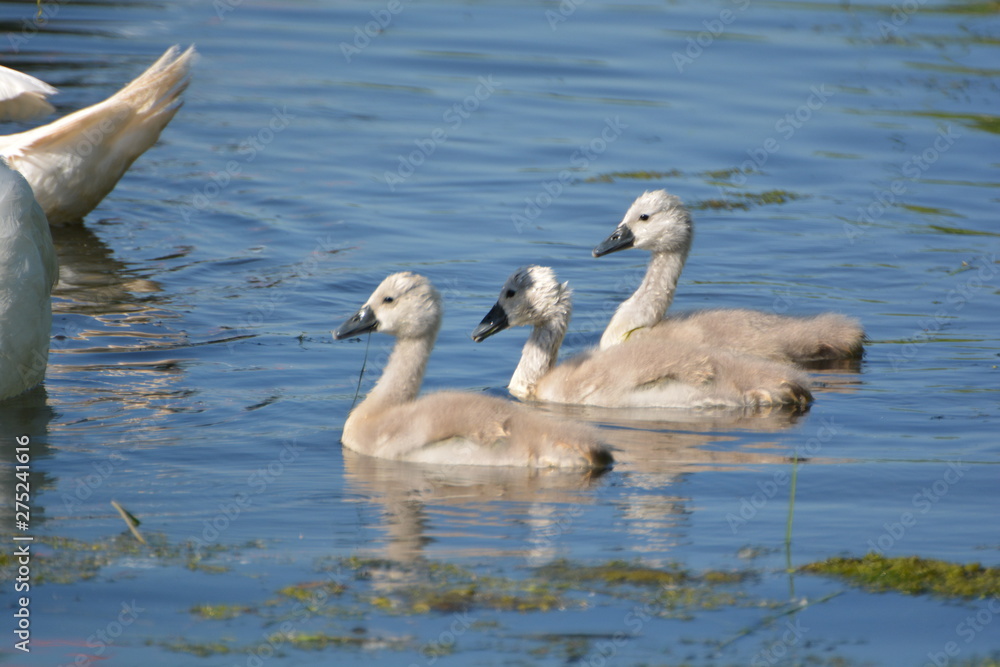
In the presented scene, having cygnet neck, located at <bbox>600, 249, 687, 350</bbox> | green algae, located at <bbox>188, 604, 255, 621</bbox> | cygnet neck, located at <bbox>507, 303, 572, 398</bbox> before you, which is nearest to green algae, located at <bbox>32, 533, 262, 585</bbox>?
green algae, located at <bbox>188, 604, 255, 621</bbox>

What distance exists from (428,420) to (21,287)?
2.16 m

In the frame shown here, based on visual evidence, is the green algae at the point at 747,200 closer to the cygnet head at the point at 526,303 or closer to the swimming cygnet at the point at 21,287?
the cygnet head at the point at 526,303

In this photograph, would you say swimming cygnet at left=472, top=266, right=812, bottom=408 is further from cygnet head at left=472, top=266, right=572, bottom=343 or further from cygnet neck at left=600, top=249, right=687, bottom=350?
cygnet neck at left=600, top=249, right=687, bottom=350

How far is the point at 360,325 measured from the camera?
7645 millimetres

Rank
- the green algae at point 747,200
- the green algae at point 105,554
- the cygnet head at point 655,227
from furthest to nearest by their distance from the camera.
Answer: the green algae at point 747,200 < the cygnet head at point 655,227 < the green algae at point 105,554

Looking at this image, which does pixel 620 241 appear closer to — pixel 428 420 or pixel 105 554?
pixel 428 420

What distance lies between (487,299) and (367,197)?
2.85 meters

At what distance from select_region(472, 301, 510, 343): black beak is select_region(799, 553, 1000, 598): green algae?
330 cm

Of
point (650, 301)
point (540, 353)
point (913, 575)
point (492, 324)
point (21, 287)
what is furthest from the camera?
point (650, 301)

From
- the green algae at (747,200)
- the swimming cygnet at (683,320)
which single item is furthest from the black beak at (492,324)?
the green algae at (747,200)

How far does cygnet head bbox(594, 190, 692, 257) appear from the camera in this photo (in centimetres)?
953

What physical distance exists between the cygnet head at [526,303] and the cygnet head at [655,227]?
862 mm

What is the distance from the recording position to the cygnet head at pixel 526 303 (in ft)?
28.4

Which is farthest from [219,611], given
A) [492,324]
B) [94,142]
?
[94,142]
